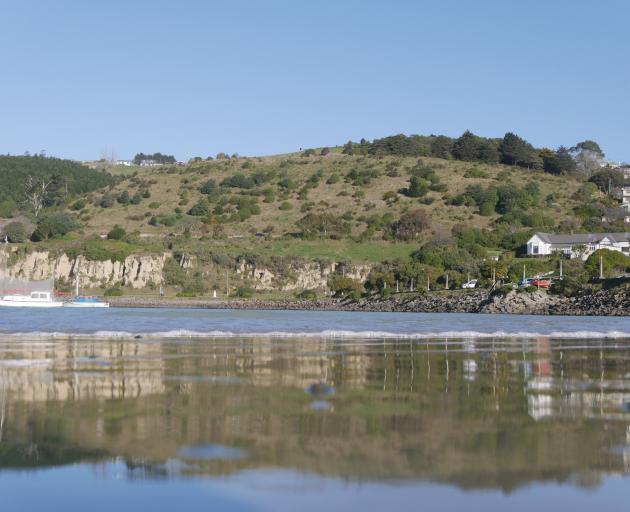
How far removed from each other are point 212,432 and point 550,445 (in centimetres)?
466

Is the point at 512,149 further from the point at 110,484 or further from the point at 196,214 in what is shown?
the point at 110,484

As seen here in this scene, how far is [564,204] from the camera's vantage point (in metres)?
130

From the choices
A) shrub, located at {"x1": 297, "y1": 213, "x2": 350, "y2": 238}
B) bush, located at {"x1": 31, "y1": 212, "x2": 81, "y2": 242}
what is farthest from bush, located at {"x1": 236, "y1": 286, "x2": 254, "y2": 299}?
bush, located at {"x1": 31, "y1": 212, "x2": 81, "y2": 242}

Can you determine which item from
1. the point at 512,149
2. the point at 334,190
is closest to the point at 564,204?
the point at 512,149

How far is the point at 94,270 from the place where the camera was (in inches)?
4166

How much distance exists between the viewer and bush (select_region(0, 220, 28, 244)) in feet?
375

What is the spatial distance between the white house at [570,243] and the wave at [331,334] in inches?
2547

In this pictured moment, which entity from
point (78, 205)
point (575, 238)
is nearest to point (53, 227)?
point (78, 205)

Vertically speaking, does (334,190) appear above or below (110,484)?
above

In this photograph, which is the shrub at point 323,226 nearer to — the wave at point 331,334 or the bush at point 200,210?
the bush at point 200,210

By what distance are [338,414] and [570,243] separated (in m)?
94.1

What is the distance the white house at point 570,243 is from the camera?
103 meters

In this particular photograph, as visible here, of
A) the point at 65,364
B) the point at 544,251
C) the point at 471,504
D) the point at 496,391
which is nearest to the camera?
the point at 471,504

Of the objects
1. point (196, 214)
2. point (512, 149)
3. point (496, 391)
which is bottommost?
point (496, 391)
